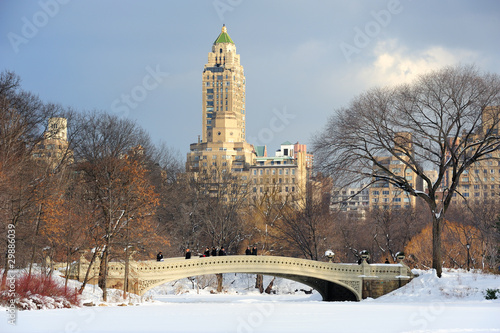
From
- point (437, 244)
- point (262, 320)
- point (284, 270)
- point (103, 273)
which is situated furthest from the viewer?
point (284, 270)

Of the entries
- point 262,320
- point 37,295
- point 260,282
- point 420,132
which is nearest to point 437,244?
point 420,132

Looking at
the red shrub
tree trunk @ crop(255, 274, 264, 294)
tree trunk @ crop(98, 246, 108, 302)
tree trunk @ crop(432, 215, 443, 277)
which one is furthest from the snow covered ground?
tree trunk @ crop(255, 274, 264, 294)

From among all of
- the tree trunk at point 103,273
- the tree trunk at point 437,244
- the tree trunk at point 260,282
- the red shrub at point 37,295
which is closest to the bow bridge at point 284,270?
the tree trunk at point 103,273

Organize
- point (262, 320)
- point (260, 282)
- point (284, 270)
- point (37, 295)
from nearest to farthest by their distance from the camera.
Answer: point (262, 320)
point (37, 295)
point (284, 270)
point (260, 282)

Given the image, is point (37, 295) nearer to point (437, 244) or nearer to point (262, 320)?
point (262, 320)

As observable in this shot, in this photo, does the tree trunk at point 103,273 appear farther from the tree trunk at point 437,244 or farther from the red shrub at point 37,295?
the tree trunk at point 437,244

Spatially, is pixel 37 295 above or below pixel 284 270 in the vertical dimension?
below

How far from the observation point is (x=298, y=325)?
18.6 meters

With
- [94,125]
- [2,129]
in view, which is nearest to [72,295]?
[2,129]

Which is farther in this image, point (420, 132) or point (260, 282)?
point (260, 282)

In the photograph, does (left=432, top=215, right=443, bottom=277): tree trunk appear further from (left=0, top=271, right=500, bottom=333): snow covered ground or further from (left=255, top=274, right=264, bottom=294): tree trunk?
(left=255, top=274, right=264, bottom=294): tree trunk

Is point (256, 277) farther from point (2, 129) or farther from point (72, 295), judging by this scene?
point (72, 295)

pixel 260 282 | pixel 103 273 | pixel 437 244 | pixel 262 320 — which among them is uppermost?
pixel 437 244

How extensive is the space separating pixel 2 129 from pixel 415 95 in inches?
842
